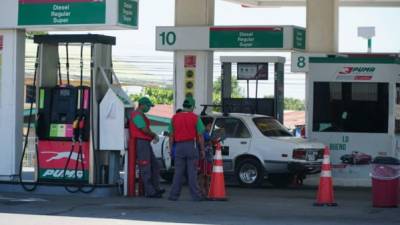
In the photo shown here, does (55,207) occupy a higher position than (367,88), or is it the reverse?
(367,88)

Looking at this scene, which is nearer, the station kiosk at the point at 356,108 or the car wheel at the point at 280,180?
the station kiosk at the point at 356,108

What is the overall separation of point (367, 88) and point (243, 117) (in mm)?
2879

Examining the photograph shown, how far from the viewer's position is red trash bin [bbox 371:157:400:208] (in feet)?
54.1

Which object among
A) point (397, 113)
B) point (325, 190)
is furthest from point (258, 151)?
point (325, 190)

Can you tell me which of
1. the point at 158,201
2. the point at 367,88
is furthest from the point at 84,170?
the point at 367,88

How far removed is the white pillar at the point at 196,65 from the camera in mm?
25984

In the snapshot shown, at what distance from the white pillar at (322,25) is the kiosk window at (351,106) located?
8064 millimetres

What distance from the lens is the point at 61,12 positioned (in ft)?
58.1

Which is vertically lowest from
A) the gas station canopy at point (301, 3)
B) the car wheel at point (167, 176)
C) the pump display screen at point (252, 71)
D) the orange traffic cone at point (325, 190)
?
the car wheel at point (167, 176)

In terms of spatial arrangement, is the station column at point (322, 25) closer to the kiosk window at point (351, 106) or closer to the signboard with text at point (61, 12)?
the kiosk window at point (351, 106)

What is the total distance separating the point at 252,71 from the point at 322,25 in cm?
465

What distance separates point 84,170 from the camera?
1800 cm

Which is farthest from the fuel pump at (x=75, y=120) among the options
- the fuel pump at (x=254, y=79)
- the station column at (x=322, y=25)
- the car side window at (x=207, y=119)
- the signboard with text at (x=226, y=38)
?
the station column at (x=322, y=25)

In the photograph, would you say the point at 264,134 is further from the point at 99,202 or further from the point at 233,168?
the point at 99,202
